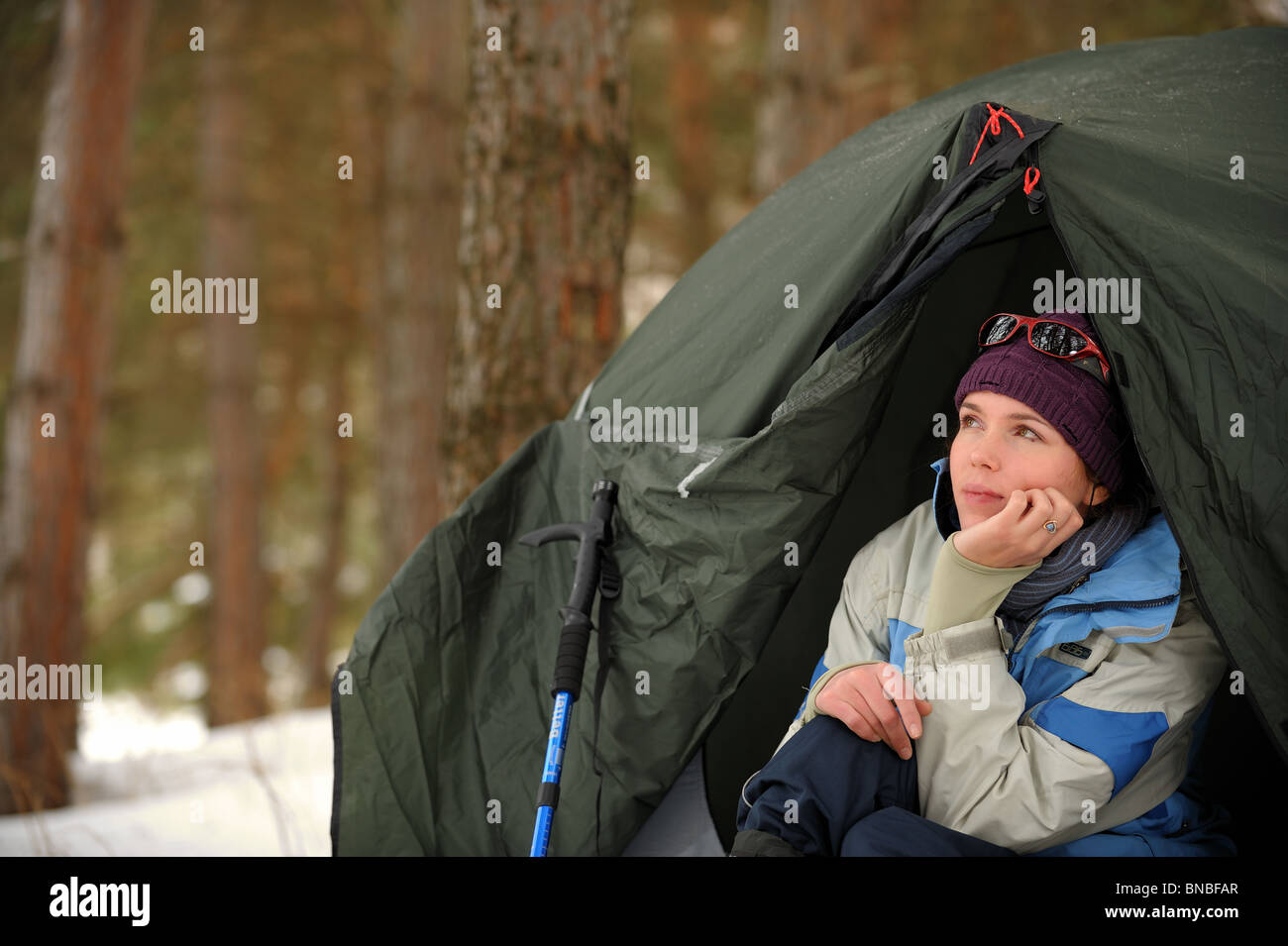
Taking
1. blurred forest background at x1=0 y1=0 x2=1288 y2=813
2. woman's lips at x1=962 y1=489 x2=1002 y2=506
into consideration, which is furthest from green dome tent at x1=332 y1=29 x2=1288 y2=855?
blurred forest background at x1=0 y1=0 x2=1288 y2=813

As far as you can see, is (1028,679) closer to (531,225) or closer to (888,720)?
(888,720)

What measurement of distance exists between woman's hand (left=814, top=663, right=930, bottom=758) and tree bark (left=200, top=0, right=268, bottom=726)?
7.26 metres

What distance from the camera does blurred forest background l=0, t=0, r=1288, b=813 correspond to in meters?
3.92

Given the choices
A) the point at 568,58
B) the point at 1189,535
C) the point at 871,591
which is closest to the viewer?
the point at 1189,535

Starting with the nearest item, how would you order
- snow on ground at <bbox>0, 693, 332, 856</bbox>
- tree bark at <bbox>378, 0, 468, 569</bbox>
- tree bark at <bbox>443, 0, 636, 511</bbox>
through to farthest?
tree bark at <bbox>443, 0, 636, 511</bbox> < snow on ground at <bbox>0, 693, 332, 856</bbox> < tree bark at <bbox>378, 0, 468, 569</bbox>

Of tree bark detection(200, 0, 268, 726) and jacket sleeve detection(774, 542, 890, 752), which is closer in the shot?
jacket sleeve detection(774, 542, 890, 752)

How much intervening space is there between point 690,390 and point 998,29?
6.14m

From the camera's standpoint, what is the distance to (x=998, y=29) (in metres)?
7.68

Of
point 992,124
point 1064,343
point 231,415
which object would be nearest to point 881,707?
point 1064,343

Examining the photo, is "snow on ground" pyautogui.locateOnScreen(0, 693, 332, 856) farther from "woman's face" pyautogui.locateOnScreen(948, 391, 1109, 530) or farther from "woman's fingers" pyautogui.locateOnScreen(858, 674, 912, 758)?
"woman's face" pyautogui.locateOnScreen(948, 391, 1109, 530)

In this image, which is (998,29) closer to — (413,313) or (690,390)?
(413,313)

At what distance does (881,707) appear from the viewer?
216 cm

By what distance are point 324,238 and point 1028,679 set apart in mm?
9487
